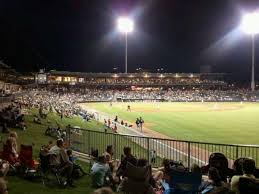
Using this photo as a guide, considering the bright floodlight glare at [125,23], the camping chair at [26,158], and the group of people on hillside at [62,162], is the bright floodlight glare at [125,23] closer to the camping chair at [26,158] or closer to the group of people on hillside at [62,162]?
the camping chair at [26,158]

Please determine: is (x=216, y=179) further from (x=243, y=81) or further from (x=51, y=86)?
(x=243, y=81)

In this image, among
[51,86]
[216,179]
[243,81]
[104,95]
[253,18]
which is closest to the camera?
[216,179]

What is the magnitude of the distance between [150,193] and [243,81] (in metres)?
151

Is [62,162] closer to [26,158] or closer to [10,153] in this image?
[26,158]

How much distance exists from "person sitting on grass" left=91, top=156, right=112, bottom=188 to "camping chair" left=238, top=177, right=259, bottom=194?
4511 millimetres

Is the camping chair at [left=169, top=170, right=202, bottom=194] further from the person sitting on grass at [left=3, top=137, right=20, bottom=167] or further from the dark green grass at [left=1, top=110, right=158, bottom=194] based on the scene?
the person sitting on grass at [left=3, top=137, right=20, bottom=167]

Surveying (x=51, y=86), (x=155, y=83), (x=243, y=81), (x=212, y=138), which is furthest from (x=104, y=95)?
(x=212, y=138)

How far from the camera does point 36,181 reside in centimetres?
1090

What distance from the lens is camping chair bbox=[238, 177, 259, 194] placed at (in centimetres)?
645

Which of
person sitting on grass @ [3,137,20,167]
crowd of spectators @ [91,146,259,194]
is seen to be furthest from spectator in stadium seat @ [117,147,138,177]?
person sitting on grass @ [3,137,20,167]

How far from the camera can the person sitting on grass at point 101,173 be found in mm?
10328

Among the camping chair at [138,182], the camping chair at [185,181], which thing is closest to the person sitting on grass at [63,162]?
the camping chair at [138,182]

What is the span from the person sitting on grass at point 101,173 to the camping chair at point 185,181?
272 centimetres

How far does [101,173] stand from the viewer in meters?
10.4
